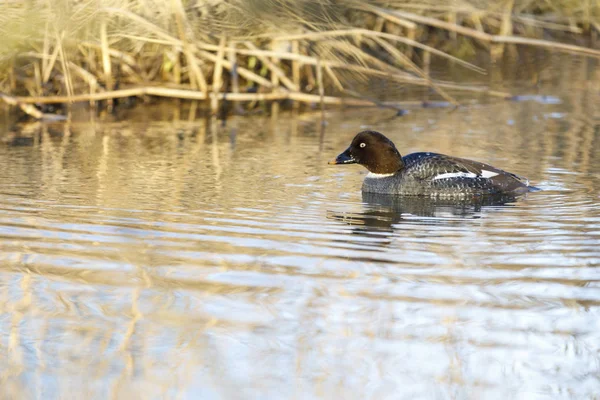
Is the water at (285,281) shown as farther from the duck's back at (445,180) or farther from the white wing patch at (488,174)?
the white wing patch at (488,174)

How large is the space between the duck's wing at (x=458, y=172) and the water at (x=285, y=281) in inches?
10.3

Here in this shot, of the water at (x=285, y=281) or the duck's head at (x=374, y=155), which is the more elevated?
the duck's head at (x=374, y=155)

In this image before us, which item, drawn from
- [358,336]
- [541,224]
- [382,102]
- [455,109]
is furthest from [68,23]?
[358,336]

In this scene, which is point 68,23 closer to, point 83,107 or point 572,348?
point 83,107

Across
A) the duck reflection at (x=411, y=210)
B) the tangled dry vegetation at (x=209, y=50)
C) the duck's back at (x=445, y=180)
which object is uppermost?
the tangled dry vegetation at (x=209, y=50)

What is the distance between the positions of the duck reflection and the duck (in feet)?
0.18

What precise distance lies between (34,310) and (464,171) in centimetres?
429

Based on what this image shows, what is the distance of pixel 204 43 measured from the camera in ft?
42.4

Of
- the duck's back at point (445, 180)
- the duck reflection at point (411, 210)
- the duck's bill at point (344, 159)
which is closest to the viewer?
the duck reflection at point (411, 210)

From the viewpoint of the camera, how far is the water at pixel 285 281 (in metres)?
4.11

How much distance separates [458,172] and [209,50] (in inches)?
236

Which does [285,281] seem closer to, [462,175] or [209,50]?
[462,175]

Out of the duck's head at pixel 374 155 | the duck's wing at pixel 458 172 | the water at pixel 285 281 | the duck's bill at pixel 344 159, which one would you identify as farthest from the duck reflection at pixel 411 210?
the duck's bill at pixel 344 159

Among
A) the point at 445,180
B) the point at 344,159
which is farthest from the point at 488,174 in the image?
the point at 344,159
